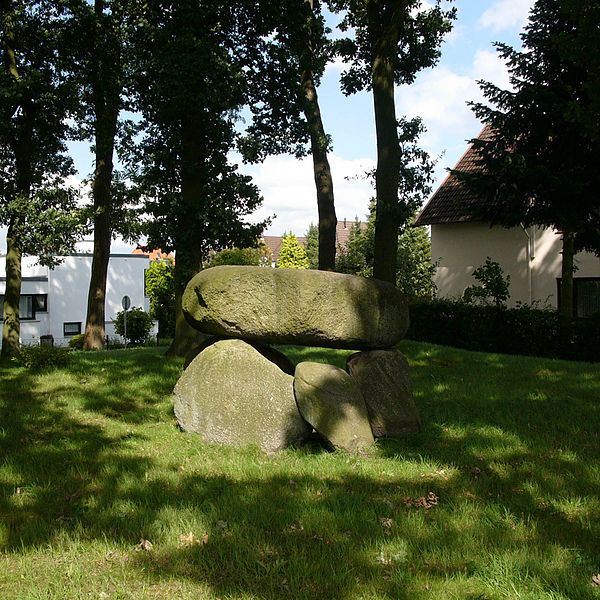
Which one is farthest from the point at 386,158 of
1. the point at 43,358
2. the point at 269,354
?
the point at 43,358

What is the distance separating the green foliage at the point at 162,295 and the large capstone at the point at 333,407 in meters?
22.9

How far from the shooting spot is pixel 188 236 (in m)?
12.4

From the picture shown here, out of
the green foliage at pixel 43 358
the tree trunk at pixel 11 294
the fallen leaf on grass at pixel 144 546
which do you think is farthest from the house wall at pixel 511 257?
the fallen leaf on grass at pixel 144 546

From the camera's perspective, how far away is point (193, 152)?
12805 millimetres

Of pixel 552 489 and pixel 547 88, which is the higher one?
pixel 547 88

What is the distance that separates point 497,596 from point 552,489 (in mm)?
2088

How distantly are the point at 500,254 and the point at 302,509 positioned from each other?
64.0ft

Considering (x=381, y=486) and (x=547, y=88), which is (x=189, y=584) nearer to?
(x=381, y=486)

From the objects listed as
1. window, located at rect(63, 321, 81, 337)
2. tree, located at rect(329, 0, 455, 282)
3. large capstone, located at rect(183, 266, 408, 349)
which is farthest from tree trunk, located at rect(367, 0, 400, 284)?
window, located at rect(63, 321, 81, 337)

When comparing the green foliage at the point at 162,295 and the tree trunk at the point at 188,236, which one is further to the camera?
the green foliage at the point at 162,295

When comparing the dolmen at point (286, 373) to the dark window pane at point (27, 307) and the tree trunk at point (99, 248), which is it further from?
the dark window pane at point (27, 307)

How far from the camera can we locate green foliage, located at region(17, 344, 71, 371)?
444 inches

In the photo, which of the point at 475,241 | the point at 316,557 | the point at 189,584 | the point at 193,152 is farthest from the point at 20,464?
the point at 475,241

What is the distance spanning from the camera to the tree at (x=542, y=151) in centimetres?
1484
